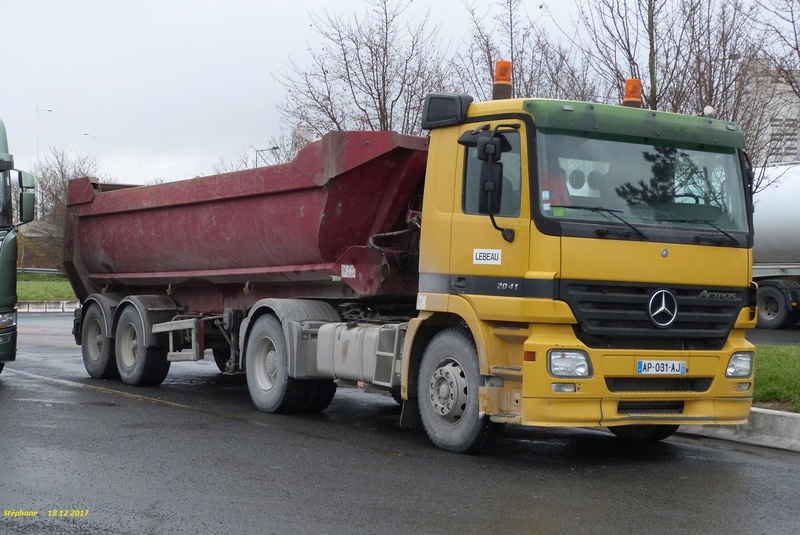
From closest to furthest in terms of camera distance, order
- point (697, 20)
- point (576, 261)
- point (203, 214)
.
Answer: point (576, 261), point (203, 214), point (697, 20)

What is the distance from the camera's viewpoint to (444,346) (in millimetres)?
8859

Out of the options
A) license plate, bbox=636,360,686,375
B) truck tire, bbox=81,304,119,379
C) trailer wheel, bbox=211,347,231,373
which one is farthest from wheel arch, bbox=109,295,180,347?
license plate, bbox=636,360,686,375

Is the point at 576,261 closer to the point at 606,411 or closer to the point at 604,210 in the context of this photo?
the point at 604,210

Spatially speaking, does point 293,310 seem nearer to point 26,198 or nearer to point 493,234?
point 493,234

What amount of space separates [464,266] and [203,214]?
4905 millimetres

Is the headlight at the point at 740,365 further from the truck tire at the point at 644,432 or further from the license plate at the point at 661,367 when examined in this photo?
the truck tire at the point at 644,432

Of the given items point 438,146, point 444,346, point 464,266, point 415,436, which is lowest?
point 415,436

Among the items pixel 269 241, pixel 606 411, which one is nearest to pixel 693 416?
pixel 606 411

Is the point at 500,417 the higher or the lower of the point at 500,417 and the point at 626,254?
the lower

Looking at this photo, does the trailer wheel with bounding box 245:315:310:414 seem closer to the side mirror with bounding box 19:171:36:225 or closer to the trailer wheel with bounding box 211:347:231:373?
the trailer wheel with bounding box 211:347:231:373

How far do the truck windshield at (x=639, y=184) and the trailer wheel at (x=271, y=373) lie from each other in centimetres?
399

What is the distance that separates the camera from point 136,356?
1391 cm

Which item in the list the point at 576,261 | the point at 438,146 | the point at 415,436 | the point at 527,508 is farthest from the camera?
the point at 415,436

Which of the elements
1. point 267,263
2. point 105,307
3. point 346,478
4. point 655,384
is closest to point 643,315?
point 655,384
